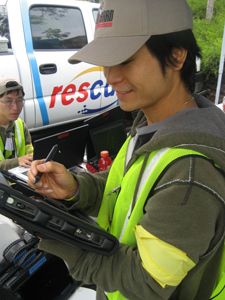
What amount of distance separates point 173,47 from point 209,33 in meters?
7.04

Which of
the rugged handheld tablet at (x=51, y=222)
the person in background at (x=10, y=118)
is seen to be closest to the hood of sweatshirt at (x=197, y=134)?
the rugged handheld tablet at (x=51, y=222)

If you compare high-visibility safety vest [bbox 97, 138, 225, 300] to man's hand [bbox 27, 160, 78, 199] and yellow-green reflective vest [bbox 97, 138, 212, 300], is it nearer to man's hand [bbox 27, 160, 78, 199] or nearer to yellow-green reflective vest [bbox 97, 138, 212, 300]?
yellow-green reflective vest [bbox 97, 138, 212, 300]

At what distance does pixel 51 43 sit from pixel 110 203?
3051 mm

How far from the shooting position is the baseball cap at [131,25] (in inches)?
28.5

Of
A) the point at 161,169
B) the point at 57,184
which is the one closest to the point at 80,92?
the point at 57,184

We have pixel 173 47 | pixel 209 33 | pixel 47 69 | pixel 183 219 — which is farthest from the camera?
pixel 209 33

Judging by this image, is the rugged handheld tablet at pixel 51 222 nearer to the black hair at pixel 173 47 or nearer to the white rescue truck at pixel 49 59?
the black hair at pixel 173 47

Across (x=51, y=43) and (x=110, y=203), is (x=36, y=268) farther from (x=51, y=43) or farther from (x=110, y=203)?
(x=51, y=43)

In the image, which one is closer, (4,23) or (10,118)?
(10,118)

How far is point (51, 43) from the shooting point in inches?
139

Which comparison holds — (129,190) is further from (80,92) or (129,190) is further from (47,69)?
(80,92)

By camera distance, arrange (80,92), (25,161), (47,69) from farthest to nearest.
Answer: (80,92)
(47,69)
(25,161)

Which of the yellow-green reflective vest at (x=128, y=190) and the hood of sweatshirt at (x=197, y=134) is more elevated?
the hood of sweatshirt at (x=197, y=134)

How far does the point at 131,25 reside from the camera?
0.74 meters
